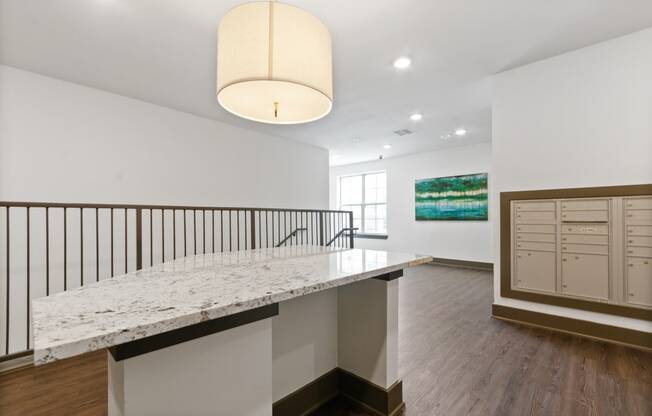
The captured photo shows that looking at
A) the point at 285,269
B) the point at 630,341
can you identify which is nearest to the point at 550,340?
the point at 630,341

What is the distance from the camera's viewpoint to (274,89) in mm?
1568

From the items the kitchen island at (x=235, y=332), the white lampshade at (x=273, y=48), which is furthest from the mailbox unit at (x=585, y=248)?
the white lampshade at (x=273, y=48)

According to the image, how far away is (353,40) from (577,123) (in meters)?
2.21

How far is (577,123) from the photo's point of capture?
8.63 feet

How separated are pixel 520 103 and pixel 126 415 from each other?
3736 mm

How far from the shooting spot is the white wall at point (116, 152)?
284 cm

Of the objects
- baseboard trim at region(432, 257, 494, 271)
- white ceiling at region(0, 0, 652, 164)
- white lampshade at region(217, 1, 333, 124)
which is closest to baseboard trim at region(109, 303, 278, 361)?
white lampshade at region(217, 1, 333, 124)

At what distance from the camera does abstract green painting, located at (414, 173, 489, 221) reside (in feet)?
19.1

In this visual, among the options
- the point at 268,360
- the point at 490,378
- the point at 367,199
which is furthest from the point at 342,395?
the point at 367,199

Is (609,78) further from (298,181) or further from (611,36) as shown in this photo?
(298,181)

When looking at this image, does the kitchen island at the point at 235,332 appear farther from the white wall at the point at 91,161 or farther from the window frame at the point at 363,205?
the window frame at the point at 363,205

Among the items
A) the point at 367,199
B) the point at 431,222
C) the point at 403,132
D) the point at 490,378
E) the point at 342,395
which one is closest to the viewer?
the point at 342,395

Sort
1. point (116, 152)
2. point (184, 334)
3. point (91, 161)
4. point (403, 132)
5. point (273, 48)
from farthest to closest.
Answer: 1. point (403, 132)
2. point (116, 152)
3. point (91, 161)
4. point (273, 48)
5. point (184, 334)

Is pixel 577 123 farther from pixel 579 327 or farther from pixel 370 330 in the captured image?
pixel 370 330
